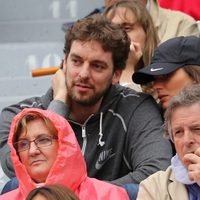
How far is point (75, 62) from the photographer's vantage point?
339 centimetres

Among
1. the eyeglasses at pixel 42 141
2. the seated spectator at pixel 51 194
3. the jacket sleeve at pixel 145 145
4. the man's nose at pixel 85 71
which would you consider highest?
the seated spectator at pixel 51 194

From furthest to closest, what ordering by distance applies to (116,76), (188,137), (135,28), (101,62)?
(135,28)
(116,76)
(101,62)
(188,137)

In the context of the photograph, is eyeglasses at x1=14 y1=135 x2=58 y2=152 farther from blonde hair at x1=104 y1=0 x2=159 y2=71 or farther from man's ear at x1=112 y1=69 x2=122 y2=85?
blonde hair at x1=104 y1=0 x2=159 y2=71

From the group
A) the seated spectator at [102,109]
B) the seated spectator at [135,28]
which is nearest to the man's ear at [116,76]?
the seated spectator at [102,109]

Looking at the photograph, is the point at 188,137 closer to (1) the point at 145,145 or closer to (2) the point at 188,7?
(1) the point at 145,145

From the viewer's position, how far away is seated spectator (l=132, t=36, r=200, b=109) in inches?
131

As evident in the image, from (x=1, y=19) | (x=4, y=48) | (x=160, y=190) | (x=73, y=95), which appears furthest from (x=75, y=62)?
(x=1, y=19)

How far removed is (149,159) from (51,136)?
445 millimetres

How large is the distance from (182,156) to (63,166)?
46 centimetres

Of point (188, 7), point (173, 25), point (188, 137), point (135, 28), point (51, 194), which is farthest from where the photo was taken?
point (188, 7)

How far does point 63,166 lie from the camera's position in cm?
290

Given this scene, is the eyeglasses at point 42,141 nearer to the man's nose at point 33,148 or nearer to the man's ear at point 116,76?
the man's nose at point 33,148

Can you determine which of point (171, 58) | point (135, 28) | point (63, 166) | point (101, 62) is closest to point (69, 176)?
point (63, 166)

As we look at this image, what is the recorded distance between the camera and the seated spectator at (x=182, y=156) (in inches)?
104
